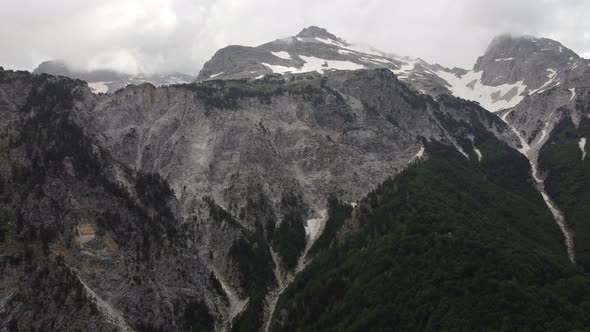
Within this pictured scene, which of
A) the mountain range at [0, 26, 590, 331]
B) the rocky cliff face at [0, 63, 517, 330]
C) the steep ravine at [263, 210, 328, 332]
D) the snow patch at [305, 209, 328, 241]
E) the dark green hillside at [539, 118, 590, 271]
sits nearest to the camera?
the mountain range at [0, 26, 590, 331]

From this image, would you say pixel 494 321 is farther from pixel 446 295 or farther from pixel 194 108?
pixel 194 108

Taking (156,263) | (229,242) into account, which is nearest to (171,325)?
(156,263)

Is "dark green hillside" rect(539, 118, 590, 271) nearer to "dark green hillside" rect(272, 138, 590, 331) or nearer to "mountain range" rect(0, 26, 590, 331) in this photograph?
"mountain range" rect(0, 26, 590, 331)

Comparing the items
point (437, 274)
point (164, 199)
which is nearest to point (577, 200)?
point (437, 274)

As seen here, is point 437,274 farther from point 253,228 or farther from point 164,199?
point 164,199

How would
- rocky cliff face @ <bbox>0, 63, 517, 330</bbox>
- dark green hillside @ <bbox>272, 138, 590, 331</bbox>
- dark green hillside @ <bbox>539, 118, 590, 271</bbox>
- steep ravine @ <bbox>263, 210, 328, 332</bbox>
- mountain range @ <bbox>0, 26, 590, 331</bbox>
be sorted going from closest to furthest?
dark green hillside @ <bbox>272, 138, 590, 331</bbox> < mountain range @ <bbox>0, 26, 590, 331</bbox> < rocky cliff face @ <bbox>0, 63, 517, 330</bbox> < steep ravine @ <bbox>263, 210, 328, 332</bbox> < dark green hillside @ <bbox>539, 118, 590, 271</bbox>

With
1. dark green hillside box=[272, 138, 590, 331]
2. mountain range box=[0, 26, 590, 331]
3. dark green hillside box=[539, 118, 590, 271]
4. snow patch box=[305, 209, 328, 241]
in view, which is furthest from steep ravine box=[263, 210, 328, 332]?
dark green hillside box=[539, 118, 590, 271]
